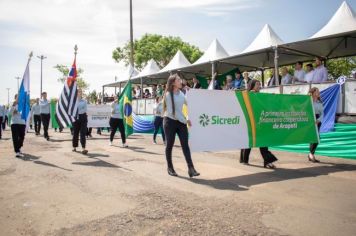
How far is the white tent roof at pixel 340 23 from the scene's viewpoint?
38.6 ft

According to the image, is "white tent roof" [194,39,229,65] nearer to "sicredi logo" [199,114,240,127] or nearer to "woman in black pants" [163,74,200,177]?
"sicredi logo" [199,114,240,127]

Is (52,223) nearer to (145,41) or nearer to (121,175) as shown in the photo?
(121,175)

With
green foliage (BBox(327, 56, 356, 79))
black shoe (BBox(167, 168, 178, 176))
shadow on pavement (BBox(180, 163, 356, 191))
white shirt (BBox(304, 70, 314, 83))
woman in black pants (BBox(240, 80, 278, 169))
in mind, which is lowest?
shadow on pavement (BBox(180, 163, 356, 191))

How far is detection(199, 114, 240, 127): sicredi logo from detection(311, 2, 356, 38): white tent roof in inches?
248

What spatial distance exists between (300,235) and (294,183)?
280 centimetres

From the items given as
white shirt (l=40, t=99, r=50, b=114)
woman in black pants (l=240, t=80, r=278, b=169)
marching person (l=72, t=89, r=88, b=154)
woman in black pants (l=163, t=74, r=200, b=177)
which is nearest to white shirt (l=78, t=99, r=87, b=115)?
marching person (l=72, t=89, r=88, b=154)

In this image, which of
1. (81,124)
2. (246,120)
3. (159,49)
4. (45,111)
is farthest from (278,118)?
(159,49)

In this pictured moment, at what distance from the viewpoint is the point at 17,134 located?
10289 mm

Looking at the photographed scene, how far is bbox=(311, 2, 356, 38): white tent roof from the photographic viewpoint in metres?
11.8

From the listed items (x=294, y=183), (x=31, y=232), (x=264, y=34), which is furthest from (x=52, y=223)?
(x=264, y=34)

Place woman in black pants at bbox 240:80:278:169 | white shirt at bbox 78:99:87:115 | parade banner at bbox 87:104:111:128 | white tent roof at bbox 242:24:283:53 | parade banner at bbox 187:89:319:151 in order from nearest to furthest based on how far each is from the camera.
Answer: parade banner at bbox 187:89:319:151 < woman in black pants at bbox 240:80:278:169 < white shirt at bbox 78:99:87:115 < white tent roof at bbox 242:24:283:53 < parade banner at bbox 87:104:111:128

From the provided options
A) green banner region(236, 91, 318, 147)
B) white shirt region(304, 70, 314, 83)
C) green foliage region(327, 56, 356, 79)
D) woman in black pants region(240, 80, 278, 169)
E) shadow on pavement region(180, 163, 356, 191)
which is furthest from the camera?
green foliage region(327, 56, 356, 79)

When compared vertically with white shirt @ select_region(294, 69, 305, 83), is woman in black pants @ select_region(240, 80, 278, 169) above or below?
below

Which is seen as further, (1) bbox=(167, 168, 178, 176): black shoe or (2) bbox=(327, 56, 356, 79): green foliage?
(2) bbox=(327, 56, 356, 79): green foliage
